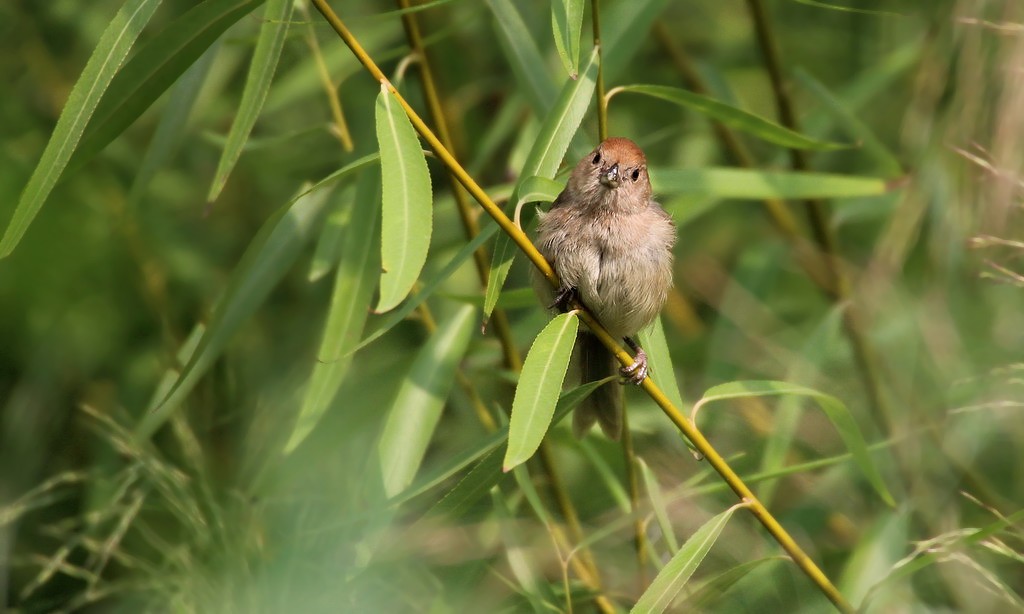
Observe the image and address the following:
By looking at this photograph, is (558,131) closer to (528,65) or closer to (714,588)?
(528,65)

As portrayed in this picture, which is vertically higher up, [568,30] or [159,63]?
[159,63]

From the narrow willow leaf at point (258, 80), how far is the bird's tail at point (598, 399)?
1.05 meters

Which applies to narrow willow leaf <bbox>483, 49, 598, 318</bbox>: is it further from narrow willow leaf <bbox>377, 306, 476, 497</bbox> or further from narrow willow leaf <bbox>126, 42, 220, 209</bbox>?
narrow willow leaf <bbox>126, 42, 220, 209</bbox>

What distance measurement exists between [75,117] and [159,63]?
25cm

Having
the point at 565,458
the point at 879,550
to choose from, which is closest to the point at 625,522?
the point at 879,550

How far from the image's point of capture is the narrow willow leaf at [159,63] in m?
2.18

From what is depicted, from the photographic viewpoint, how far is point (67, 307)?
13.4 feet

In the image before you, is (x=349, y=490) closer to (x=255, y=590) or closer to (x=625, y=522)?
(x=255, y=590)

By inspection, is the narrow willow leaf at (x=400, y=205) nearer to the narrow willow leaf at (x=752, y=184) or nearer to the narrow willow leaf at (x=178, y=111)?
the narrow willow leaf at (x=178, y=111)

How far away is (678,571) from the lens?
86.8 inches

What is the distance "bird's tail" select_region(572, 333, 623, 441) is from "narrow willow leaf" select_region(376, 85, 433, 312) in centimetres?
94

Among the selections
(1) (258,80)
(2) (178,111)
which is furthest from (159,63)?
(2) (178,111)

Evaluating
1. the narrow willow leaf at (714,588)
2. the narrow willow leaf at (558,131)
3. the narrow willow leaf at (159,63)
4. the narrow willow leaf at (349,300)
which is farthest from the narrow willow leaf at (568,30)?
the narrow willow leaf at (714,588)

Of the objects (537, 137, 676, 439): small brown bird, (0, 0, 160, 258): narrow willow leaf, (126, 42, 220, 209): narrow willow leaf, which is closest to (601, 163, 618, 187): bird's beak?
(537, 137, 676, 439): small brown bird
